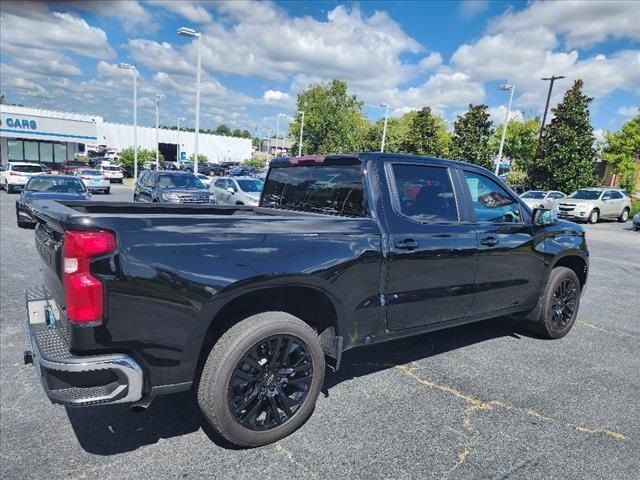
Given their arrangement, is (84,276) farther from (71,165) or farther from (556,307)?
(71,165)

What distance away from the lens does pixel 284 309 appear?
302cm

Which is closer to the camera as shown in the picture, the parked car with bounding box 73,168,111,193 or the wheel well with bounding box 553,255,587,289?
the wheel well with bounding box 553,255,587,289

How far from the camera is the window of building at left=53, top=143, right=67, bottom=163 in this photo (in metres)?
44.5

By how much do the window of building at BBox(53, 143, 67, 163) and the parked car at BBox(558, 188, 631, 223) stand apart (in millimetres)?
45945

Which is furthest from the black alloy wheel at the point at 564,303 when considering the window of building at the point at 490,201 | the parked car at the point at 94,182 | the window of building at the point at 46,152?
the window of building at the point at 46,152

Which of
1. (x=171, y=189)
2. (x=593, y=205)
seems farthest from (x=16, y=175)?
(x=593, y=205)

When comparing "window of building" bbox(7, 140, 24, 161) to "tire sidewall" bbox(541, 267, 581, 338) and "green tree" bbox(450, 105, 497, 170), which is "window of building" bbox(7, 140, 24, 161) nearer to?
"green tree" bbox(450, 105, 497, 170)

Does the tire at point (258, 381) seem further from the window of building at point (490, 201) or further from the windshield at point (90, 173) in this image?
the windshield at point (90, 173)

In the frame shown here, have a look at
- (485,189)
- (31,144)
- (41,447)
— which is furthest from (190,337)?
(31,144)

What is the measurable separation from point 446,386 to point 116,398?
2.59 metres

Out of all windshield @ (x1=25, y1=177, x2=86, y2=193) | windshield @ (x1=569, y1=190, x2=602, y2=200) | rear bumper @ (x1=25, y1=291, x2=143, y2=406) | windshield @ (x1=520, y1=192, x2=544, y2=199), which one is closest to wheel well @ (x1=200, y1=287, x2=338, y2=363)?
rear bumper @ (x1=25, y1=291, x2=143, y2=406)

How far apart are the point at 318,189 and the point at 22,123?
155ft

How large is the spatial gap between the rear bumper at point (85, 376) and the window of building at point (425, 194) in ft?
7.13

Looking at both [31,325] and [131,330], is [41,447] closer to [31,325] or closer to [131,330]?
[31,325]
